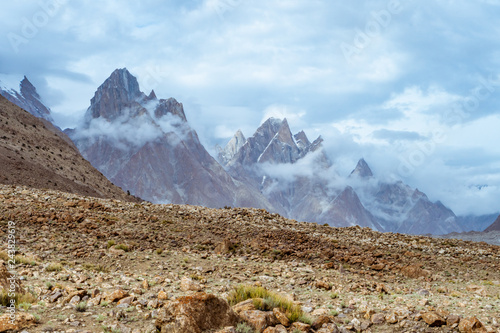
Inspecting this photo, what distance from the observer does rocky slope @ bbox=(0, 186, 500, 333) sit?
335 inches

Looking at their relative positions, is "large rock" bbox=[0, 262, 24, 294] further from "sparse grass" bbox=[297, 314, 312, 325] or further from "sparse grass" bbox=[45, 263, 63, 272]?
"sparse grass" bbox=[297, 314, 312, 325]

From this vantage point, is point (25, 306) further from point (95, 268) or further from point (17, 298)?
point (95, 268)

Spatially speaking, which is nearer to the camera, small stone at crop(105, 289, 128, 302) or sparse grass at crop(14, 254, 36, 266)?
small stone at crop(105, 289, 128, 302)

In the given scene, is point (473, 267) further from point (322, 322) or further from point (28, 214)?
point (28, 214)

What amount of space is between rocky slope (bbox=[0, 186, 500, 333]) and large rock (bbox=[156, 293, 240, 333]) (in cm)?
2

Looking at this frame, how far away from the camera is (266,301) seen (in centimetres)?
921

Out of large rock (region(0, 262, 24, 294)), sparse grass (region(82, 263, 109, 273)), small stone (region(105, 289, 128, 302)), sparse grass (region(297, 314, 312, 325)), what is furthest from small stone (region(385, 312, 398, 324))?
sparse grass (region(82, 263, 109, 273))

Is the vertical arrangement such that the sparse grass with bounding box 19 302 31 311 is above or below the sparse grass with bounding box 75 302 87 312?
above

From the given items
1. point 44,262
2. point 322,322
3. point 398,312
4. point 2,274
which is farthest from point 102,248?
point 398,312

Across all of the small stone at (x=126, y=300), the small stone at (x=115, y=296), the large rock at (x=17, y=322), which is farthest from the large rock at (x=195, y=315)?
the large rock at (x=17, y=322)

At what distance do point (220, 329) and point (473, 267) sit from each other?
57.9 ft

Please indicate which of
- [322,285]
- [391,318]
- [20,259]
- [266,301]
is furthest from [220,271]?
[20,259]

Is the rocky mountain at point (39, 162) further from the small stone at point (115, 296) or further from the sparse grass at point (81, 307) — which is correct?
the sparse grass at point (81, 307)

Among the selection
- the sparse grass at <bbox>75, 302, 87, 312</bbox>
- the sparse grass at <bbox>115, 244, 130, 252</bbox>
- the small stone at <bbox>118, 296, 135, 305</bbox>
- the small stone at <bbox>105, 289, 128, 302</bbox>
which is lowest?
the sparse grass at <bbox>75, 302, 87, 312</bbox>
